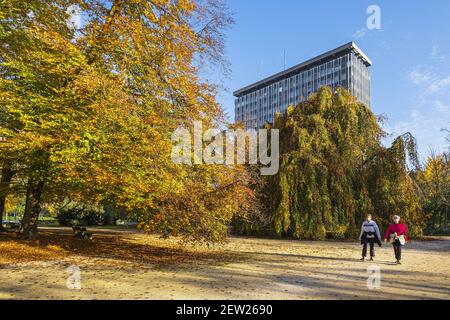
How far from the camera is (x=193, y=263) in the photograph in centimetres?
1098

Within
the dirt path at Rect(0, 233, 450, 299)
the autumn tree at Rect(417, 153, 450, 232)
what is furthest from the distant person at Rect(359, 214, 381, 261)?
the autumn tree at Rect(417, 153, 450, 232)

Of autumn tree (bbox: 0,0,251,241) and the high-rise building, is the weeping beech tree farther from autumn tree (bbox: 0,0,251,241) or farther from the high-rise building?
the high-rise building

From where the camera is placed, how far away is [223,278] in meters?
8.35

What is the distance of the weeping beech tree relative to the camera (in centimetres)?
2081

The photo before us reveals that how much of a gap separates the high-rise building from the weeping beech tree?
59.8m

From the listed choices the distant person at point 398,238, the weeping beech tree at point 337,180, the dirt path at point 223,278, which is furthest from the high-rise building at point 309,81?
the dirt path at point 223,278

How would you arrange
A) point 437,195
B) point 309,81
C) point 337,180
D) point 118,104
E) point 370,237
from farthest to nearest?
point 309,81 → point 437,195 → point 337,180 → point 370,237 → point 118,104

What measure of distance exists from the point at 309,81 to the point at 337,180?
83.5m

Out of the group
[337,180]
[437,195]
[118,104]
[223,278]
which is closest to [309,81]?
[437,195]

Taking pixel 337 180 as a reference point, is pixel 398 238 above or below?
below

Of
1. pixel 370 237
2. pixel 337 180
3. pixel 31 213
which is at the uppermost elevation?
pixel 337 180

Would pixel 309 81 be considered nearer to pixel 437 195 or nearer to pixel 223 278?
pixel 437 195

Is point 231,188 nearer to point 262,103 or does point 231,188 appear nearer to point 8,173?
point 8,173
